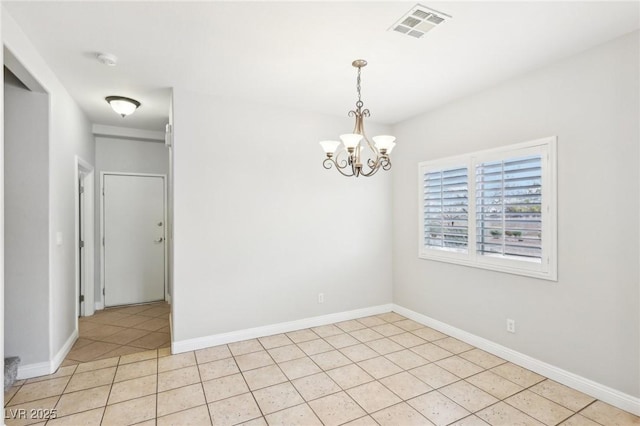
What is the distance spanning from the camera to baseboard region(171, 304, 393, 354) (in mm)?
3293

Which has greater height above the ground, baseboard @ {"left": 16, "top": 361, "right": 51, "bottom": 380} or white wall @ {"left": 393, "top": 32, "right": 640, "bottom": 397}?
white wall @ {"left": 393, "top": 32, "right": 640, "bottom": 397}

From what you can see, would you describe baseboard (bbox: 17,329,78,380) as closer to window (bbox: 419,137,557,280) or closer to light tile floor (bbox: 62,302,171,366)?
light tile floor (bbox: 62,302,171,366)

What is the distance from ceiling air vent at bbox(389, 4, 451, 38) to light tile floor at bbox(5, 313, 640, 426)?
2633 millimetres

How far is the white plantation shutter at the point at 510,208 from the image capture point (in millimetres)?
2836

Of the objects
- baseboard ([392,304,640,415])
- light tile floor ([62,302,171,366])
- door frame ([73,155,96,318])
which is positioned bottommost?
light tile floor ([62,302,171,366])

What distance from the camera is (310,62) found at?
108 inches

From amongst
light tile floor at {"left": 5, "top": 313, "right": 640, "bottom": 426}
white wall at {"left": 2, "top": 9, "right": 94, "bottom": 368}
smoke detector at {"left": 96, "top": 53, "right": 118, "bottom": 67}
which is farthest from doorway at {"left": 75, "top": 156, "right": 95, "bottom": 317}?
smoke detector at {"left": 96, "top": 53, "right": 118, "bottom": 67}

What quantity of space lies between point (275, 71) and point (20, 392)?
3.25 meters

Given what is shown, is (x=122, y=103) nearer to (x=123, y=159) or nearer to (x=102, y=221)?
(x=123, y=159)

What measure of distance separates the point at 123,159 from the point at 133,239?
4.00 feet

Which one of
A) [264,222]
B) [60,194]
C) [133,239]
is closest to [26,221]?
[60,194]

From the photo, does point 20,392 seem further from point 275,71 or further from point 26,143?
point 275,71

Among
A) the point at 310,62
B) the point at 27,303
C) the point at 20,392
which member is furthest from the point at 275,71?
the point at 20,392

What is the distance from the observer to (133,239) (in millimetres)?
5027
